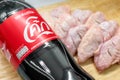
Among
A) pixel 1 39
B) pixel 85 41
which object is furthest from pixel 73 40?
pixel 1 39

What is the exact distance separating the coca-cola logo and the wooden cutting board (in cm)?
21

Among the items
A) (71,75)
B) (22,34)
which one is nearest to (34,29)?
(22,34)

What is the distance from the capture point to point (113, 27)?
3.20ft

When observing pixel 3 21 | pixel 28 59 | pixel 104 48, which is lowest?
pixel 104 48

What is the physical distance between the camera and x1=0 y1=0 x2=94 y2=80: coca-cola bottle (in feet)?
2.41

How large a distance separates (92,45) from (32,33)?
26 cm

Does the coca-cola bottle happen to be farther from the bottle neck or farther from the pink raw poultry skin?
the pink raw poultry skin

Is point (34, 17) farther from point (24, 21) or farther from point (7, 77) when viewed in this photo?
point (7, 77)

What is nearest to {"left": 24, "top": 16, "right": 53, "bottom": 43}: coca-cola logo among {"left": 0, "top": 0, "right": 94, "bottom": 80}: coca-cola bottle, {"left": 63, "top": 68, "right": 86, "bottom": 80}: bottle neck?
{"left": 0, "top": 0, "right": 94, "bottom": 80}: coca-cola bottle

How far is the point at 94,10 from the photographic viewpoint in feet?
3.76

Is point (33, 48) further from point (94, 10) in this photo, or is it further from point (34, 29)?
point (94, 10)

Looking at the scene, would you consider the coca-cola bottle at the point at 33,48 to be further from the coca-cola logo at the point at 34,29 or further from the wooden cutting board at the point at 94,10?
the wooden cutting board at the point at 94,10

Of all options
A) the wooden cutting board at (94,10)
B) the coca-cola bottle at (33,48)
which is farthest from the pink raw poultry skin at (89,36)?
the coca-cola bottle at (33,48)

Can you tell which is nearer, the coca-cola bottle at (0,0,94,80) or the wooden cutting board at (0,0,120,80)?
the coca-cola bottle at (0,0,94,80)
